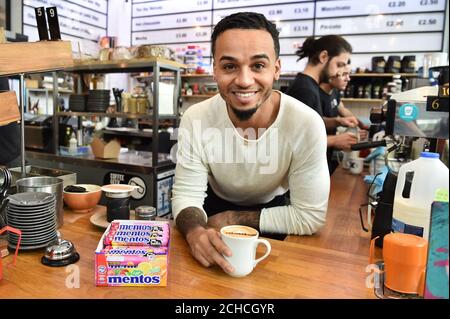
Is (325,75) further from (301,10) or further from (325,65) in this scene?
(301,10)

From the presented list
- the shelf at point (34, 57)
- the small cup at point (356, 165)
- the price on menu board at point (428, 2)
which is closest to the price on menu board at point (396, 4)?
the price on menu board at point (428, 2)

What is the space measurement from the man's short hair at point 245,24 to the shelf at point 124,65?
1430mm

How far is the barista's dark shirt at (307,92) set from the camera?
2340 millimetres

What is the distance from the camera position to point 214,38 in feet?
4.45

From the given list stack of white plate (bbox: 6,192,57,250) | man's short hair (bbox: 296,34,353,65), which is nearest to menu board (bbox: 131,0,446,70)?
man's short hair (bbox: 296,34,353,65)

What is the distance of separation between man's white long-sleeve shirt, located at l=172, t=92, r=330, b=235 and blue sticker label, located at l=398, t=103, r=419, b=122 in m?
0.69

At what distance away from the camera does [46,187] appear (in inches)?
40.6

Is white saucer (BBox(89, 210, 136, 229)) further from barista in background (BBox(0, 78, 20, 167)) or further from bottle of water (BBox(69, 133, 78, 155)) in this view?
bottle of water (BBox(69, 133, 78, 155))

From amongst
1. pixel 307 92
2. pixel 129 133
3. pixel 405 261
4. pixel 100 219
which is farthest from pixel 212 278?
pixel 129 133

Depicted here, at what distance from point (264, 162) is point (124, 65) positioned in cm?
192

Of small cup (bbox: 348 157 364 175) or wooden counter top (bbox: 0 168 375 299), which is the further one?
small cup (bbox: 348 157 364 175)

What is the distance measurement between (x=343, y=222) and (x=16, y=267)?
43.1 inches

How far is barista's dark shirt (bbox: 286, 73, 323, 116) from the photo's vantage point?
2340 millimetres
